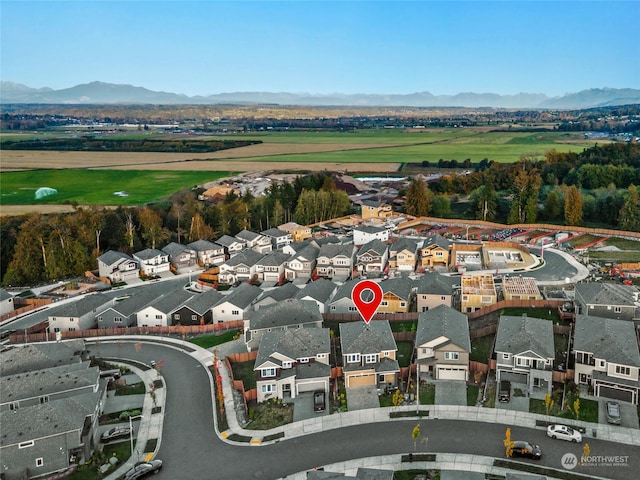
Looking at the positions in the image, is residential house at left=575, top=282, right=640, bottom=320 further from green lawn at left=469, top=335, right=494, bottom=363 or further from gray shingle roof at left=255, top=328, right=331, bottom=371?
gray shingle roof at left=255, top=328, right=331, bottom=371

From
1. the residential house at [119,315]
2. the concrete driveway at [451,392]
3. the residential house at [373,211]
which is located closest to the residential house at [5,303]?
→ the residential house at [119,315]

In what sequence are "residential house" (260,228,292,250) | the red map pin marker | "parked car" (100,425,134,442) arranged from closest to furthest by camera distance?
"parked car" (100,425,134,442)
the red map pin marker
"residential house" (260,228,292,250)

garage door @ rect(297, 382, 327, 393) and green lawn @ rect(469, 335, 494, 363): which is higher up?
green lawn @ rect(469, 335, 494, 363)

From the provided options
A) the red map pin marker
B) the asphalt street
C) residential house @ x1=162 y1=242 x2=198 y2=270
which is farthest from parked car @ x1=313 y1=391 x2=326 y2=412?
residential house @ x1=162 y1=242 x2=198 y2=270

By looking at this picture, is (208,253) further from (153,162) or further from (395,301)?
(153,162)

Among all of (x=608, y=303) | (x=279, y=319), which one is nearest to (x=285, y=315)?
(x=279, y=319)

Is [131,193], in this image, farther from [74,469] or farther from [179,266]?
→ [74,469]
